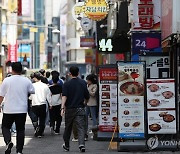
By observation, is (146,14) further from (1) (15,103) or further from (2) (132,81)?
(1) (15,103)

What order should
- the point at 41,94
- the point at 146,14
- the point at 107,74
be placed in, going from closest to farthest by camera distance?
the point at 107,74 < the point at 41,94 < the point at 146,14

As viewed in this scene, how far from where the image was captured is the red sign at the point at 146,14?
63.3 ft

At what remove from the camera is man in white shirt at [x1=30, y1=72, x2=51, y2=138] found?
18.9 m

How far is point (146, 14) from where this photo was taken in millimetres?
19297

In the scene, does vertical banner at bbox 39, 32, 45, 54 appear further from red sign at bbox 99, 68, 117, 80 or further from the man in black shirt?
the man in black shirt

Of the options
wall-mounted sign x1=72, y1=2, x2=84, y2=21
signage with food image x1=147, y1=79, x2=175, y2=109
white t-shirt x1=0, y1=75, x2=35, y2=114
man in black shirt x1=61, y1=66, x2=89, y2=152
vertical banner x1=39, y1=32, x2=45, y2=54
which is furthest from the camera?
vertical banner x1=39, y1=32, x2=45, y2=54

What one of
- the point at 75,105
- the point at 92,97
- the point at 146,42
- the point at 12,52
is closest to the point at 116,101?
the point at 75,105

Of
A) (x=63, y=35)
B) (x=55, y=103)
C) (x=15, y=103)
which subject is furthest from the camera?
(x=63, y=35)

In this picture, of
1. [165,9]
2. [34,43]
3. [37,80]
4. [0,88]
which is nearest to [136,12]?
[165,9]

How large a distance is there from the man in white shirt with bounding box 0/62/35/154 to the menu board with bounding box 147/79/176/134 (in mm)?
2730

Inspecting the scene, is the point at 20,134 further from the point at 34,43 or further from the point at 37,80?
the point at 34,43

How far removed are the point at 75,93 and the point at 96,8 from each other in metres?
11.3

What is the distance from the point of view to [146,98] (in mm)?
14359

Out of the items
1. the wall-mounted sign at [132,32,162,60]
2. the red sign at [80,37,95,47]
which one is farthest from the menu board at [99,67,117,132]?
the red sign at [80,37,95,47]
